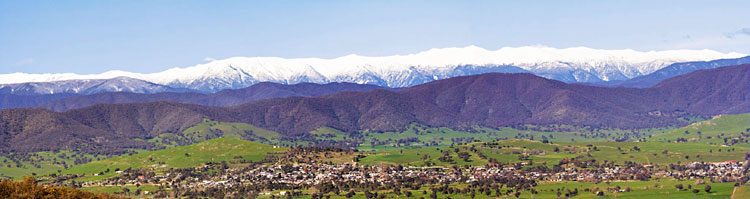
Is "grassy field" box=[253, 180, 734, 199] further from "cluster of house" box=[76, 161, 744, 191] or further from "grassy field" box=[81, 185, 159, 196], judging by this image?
"grassy field" box=[81, 185, 159, 196]

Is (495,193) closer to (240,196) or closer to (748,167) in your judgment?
(240,196)

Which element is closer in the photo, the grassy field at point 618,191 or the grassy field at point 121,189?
the grassy field at point 618,191

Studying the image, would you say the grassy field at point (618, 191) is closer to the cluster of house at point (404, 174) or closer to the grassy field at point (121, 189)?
the cluster of house at point (404, 174)

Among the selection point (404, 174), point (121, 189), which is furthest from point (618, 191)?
point (121, 189)

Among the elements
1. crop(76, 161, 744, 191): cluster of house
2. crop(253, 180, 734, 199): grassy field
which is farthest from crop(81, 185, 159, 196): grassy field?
crop(253, 180, 734, 199): grassy field

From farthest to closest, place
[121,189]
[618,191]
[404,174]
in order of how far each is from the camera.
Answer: [404,174] < [121,189] < [618,191]

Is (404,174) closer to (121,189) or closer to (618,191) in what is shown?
(618,191)

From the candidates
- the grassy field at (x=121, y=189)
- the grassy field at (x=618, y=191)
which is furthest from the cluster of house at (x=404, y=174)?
the grassy field at (x=618, y=191)

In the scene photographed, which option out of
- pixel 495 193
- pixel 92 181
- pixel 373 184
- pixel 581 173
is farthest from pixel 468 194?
pixel 92 181

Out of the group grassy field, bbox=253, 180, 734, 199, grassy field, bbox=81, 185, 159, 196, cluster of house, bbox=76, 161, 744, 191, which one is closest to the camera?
grassy field, bbox=253, 180, 734, 199

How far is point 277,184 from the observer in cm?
17300

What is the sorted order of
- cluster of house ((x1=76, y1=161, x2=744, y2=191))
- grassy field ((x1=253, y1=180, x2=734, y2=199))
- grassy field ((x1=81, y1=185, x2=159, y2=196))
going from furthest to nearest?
1. cluster of house ((x1=76, y1=161, x2=744, y2=191))
2. grassy field ((x1=81, y1=185, x2=159, y2=196))
3. grassy field ((x1=253, y1=180, x2=734, y2=199))

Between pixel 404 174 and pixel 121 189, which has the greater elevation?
pixel 404 174

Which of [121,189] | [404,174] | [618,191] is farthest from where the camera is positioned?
[404,174]
